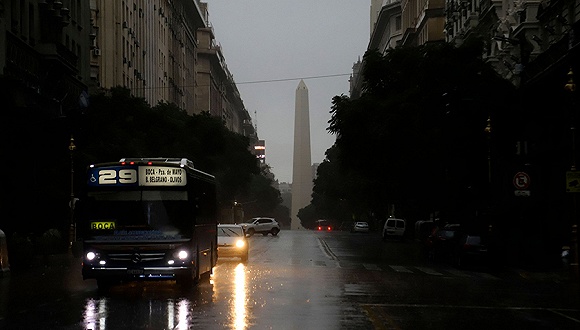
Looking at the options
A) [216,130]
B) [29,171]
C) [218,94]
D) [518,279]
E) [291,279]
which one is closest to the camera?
[291,279]

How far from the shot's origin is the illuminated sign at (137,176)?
904 inches

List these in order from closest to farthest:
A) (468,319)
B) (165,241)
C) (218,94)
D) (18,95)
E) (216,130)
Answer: (468,319)
(165,241)
(18,95)
(216,130)
(218,94)

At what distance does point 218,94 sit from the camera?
169 metres

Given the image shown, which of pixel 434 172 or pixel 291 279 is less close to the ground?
pixel 434 172

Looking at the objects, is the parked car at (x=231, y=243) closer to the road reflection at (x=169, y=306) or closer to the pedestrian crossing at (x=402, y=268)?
the pedestrian crossing at (x=402, y=268)

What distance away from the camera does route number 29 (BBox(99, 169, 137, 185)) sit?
22938mm

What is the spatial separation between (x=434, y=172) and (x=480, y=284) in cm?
2870

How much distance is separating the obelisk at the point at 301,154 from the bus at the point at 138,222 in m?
151

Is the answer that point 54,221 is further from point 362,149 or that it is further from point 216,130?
point 216,130

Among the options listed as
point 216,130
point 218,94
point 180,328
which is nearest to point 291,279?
point 180,328

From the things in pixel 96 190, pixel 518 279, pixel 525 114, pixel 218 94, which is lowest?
pixel 518 279

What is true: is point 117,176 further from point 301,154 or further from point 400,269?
point 301,154

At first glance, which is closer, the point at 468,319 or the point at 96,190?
the point at 468,319

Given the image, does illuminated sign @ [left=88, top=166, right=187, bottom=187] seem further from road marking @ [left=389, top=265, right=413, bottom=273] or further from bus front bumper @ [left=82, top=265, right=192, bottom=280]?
road marking @ [left=389, top=265, right=413, bottom=273]
